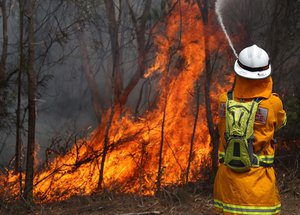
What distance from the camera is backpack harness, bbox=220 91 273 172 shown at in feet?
10.2

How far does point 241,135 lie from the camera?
123 inches

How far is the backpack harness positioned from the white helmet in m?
0.20

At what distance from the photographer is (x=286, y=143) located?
7770mm

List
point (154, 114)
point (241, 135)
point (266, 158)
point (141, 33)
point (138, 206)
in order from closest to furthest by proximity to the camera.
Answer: point (241, 135)
point (266, 158)
point (138, 206)
point (154, 114)
point (141, 33)

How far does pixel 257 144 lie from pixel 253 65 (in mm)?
610

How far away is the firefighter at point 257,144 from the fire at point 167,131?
464cm

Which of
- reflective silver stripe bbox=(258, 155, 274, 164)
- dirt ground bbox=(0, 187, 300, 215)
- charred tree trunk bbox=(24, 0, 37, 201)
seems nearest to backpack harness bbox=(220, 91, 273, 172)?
reflective silver stripe bbox=(258, 155, 274, 164)

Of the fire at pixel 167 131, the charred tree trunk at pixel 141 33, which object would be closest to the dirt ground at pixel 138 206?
the fire at pixel 167 131

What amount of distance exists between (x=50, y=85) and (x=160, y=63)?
562cm

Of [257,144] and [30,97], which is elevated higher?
[30,97]

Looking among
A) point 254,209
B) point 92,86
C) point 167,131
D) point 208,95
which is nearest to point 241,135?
point 254,209

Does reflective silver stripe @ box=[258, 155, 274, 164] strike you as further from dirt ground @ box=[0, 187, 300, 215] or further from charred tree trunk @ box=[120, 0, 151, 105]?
charred tree trunk @ box=[120, 0, 151, 105]

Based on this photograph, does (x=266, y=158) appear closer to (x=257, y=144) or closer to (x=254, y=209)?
(x=257, y=144)

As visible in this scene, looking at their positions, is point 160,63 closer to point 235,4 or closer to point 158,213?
point 235,4
